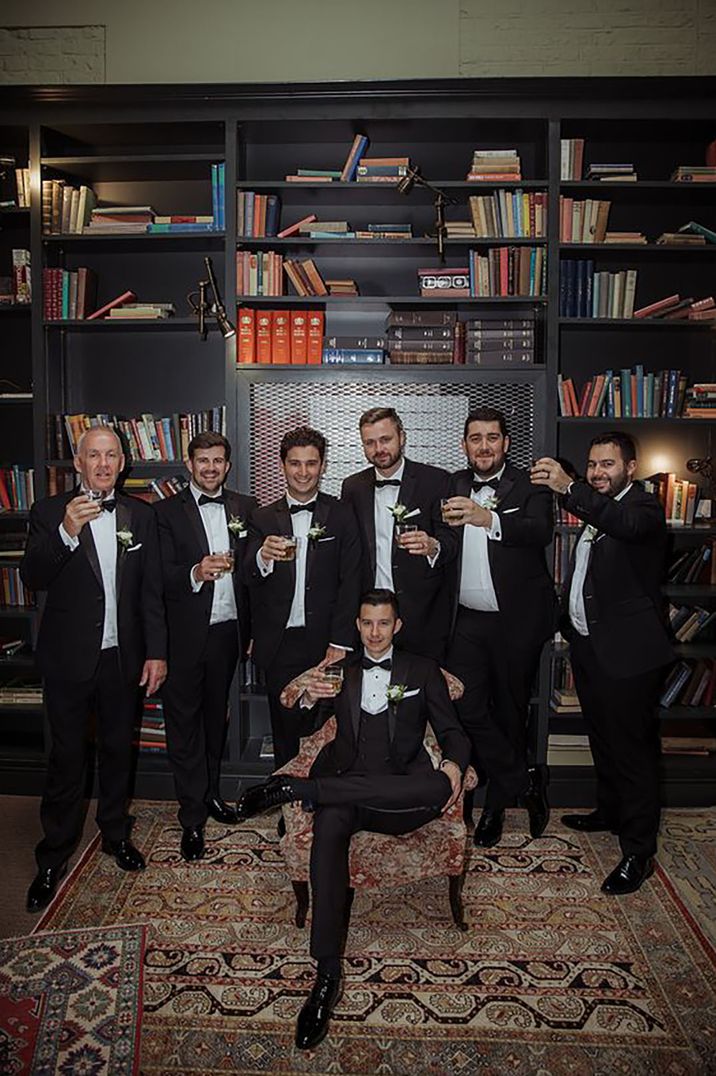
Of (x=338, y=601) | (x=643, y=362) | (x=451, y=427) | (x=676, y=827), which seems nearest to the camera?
(x=338, y=601)

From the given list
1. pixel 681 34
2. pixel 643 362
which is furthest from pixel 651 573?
pixel 681 34

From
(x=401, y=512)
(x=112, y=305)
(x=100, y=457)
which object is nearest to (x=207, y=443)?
(x=100, y=457)

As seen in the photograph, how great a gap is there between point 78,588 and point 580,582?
81.8 inches

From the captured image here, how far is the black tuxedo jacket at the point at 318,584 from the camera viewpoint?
12.0 feet

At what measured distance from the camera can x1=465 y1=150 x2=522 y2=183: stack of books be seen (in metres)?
4.22

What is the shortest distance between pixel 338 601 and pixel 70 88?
2800 millimetres

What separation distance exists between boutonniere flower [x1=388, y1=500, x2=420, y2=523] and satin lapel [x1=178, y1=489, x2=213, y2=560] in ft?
2.71

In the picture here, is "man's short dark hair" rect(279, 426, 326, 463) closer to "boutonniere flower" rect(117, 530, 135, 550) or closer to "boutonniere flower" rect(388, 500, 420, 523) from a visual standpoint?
"boutonniere flower" rect(388, 500, 420, 523)

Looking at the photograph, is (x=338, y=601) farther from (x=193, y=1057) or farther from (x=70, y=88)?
(x=70, y=88)

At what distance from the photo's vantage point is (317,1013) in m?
2.57

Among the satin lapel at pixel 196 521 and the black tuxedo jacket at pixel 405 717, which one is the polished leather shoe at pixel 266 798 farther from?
the satin lapel at pixel 196 521

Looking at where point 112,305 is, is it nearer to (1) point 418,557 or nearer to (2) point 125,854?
(1) point 418,557

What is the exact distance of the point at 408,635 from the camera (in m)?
3.80

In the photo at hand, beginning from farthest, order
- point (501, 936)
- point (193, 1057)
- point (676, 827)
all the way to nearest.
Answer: point (676, 827) < point (501, 936) < point (193, 1057)
